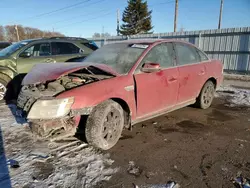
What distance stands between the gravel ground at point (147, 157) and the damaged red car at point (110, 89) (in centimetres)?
Answer: 37

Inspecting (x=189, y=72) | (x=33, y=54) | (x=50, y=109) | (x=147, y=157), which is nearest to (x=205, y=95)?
(x=189, y=72)

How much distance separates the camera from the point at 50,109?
8.42 ft

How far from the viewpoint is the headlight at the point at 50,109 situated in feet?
8.38

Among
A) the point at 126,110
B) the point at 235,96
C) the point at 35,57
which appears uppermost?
the point at 35,57

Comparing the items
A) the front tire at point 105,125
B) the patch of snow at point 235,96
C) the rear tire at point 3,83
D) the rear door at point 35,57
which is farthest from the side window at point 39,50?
the patch of snow at point 235,96

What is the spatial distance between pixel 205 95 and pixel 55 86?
370cm

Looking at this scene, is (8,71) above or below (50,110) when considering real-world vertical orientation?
above

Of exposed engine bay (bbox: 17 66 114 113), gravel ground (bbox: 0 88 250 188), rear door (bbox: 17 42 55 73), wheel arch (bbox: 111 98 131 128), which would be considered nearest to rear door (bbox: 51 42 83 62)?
rear door (bbox: 17 42 55 73)

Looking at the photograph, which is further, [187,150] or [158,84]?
[158,84]

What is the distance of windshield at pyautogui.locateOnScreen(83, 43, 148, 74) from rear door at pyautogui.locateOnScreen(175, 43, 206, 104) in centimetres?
101

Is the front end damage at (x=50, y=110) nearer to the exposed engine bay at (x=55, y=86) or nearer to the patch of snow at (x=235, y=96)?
the exposed engine bay at (x=55, y=86)

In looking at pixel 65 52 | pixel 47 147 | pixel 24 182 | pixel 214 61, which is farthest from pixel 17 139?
pixel 214 61

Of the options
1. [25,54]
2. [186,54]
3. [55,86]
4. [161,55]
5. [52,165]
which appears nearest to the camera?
[52,165]

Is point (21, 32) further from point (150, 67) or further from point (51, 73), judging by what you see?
point (150, 67)
